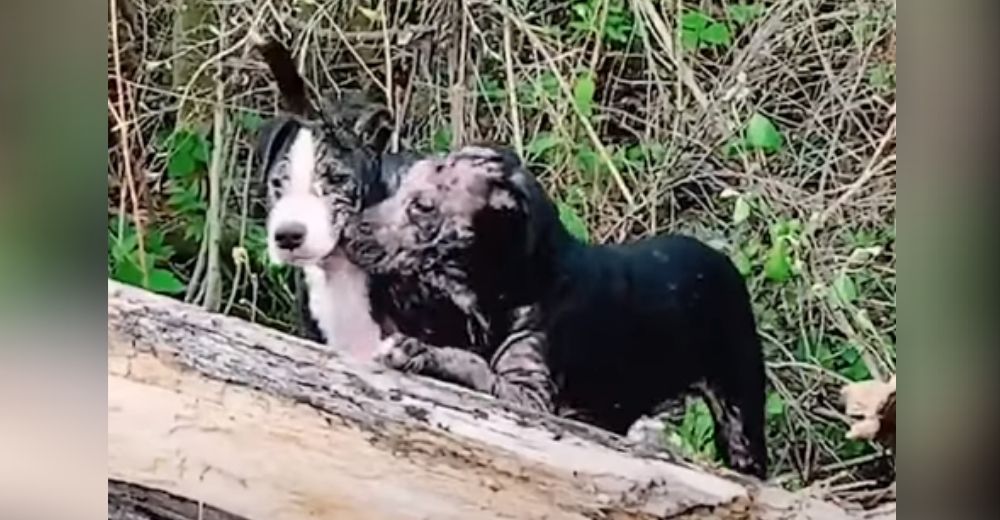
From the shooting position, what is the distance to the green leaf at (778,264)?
1.02m

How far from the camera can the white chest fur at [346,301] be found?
1078 millimetres

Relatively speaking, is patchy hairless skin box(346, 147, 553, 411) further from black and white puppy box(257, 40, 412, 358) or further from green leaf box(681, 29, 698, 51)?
green leaf box(681, 29, 698, 51)

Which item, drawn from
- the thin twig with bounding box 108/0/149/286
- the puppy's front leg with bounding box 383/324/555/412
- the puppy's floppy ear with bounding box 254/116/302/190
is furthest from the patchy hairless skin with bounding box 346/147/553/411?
the thin twig with bounding box 108/0/149/286

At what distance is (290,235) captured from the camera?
1.08 metres

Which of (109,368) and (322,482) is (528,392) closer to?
(322,482)

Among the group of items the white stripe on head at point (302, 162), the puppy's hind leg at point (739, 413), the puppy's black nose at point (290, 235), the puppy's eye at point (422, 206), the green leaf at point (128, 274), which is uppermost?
the white stripe on head at point (302, 162)

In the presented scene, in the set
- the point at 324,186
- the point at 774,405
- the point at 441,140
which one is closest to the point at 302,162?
the point at 324,186

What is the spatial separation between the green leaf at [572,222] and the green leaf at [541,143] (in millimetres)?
54

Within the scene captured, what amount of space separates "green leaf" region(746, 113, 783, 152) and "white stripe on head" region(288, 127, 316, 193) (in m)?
0.42

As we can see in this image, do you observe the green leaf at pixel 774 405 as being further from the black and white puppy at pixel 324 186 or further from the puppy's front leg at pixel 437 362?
the black and white puppy at pixel 324 186

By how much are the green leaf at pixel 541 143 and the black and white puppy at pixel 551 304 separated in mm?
18

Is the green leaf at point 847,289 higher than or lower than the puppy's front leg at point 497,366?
higher

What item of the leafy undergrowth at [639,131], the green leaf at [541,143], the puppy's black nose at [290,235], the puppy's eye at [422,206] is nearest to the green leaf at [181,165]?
the leafy undergrowth at [639,131]

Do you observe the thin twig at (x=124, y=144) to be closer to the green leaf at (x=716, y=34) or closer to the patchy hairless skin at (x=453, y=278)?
the patchy hairless skin at (x=453, y=278)
